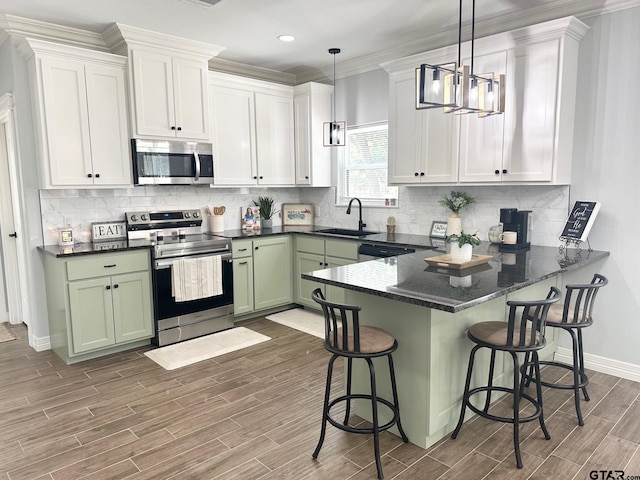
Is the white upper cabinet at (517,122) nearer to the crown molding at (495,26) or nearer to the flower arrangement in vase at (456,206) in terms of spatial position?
the crown molding at (495,26)

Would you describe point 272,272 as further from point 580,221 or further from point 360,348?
point 580,221

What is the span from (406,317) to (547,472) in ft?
3.41

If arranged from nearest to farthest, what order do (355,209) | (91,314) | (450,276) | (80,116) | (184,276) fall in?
(450,276)
(91,314)
(80,116)
(184,276)
(355,209)

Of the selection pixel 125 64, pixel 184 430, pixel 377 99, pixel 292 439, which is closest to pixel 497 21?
pixel 377 99

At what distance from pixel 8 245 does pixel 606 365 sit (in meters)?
5.72

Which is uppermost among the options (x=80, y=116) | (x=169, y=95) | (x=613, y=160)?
(x=169, y=95)

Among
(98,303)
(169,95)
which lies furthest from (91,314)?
(169,95)

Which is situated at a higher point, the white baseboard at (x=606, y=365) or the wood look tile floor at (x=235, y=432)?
the white baseboard at (x=606, y=365)

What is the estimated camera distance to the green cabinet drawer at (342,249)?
4.57m

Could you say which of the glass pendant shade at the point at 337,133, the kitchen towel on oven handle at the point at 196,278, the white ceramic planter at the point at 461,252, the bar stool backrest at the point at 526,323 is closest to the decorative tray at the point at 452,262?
the white ceramic planter at the point at 461,252

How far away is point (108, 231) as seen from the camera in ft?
14.1

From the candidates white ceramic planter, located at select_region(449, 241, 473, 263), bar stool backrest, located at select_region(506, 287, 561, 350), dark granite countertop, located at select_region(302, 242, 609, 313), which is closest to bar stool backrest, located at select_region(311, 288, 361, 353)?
dark granite countertop, located at select_region(302, 242, 609, 313)

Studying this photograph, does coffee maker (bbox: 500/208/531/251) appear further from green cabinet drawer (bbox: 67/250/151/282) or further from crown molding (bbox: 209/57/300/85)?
crown molding (bbox: 209/57/300/85)

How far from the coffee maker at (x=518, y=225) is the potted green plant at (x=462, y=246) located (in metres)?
0.81
